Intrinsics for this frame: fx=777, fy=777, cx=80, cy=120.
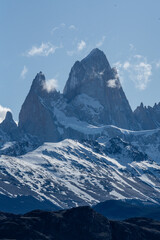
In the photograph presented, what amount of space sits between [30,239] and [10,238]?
16.9 ft

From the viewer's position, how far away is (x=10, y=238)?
198750mm

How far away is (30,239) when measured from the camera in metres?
198
